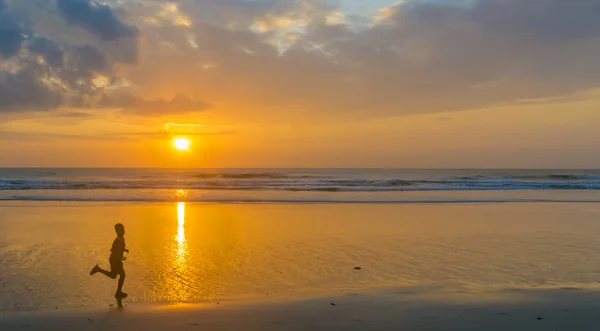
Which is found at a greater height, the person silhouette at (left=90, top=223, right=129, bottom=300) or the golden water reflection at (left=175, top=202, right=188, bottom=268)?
the person silhouette at (left=90, top=223, right=129, bottom=300)

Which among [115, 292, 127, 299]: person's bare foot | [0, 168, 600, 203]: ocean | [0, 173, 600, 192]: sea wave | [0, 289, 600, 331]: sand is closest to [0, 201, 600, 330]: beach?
[0, 289, 600, 331]: sand


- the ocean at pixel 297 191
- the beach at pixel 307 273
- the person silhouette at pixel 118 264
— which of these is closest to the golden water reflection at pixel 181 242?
the beach at pixel 307 273

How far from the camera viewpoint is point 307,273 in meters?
9.43

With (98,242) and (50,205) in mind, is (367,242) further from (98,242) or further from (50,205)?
(50,205)

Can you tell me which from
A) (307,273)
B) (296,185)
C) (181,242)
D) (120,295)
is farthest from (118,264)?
(296,185)

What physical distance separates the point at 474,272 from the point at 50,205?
21.0 meters

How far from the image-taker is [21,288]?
825 cm

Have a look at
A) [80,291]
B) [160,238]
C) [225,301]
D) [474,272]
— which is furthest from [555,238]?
[80,291]

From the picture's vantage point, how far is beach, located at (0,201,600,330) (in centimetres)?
673

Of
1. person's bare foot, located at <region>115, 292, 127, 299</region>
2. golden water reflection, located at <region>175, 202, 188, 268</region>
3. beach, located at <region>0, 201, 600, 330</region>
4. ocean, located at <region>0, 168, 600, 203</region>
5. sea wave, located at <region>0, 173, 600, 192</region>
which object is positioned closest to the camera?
beach, located at <region>0, 201, 600, 330</region>

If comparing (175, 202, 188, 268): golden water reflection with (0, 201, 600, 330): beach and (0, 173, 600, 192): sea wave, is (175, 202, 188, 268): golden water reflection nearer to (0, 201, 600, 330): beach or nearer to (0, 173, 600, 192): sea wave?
(0, 201, 600, 330): beach

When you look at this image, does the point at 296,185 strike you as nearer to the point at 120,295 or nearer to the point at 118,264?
the point at 118,264

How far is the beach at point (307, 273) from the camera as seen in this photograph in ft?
22.1

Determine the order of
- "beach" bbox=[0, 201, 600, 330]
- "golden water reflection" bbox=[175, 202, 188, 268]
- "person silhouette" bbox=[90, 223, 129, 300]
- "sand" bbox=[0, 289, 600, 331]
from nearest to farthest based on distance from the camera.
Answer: "sand" bbox=[0, 289, 600, 331], "beach" bbox=[0, 201, 600, 330], "person silhouette" bbox=[90, 223, 129, 300], "golden water reflection" bbox=[175, 202, 188, 268]
